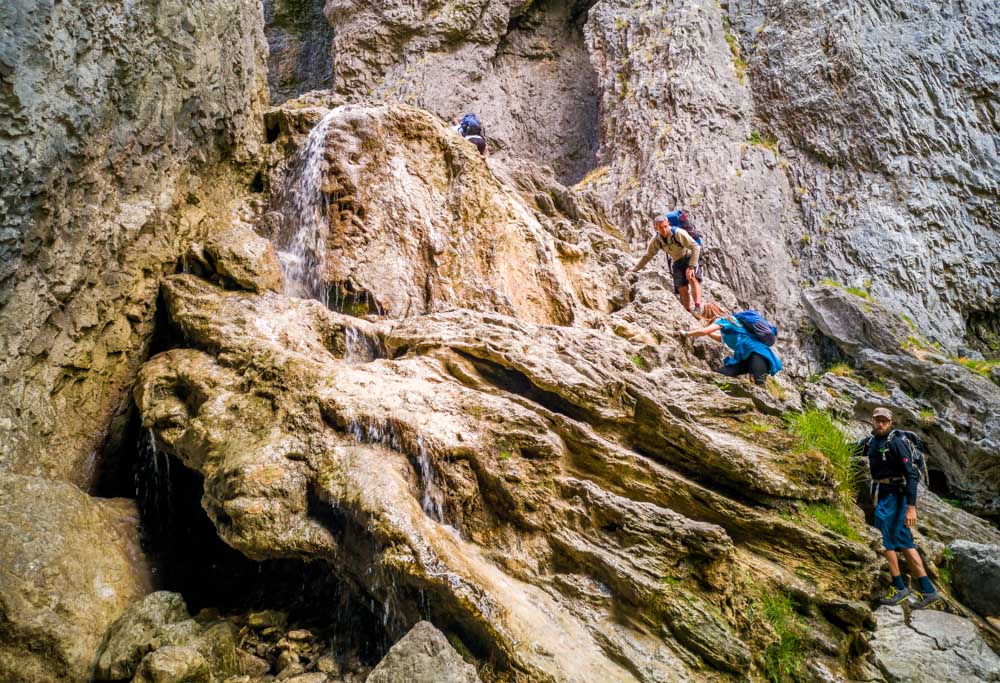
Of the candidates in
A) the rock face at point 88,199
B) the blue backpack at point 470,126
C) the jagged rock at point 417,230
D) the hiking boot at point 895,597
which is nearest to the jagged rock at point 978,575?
the hiking boot at point 895,597

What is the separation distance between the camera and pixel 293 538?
18.8 feet

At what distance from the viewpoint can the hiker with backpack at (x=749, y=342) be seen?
9953 mm

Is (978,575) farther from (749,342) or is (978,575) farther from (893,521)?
(749,342)

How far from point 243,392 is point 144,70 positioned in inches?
196

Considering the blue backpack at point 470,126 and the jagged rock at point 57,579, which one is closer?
the jagged rock at point 57,579

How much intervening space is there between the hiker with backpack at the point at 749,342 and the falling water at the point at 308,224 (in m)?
6.63

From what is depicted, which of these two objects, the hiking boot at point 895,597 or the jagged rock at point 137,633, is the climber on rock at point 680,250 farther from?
the jagged rock at point 137,633

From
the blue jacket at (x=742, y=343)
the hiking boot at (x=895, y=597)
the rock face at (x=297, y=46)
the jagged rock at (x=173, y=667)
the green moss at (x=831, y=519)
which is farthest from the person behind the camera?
the rock face at (x=297, y=46)

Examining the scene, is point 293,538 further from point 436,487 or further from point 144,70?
point 144,70

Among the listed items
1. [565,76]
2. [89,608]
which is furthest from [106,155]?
[565,76]

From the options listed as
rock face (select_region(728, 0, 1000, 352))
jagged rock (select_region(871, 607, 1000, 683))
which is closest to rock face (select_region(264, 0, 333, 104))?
rock face (select_region(728, 0, 1000, 352))

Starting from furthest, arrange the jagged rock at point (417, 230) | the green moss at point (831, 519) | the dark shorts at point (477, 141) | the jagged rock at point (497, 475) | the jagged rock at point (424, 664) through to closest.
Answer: the dark shorts at point (477, 141), the jagged rock at point (417, 230), the green moss at point (831, 519), the jagged rock at point (497, 475), the jagged rock at point (424, 664)

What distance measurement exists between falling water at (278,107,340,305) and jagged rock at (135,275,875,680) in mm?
1547

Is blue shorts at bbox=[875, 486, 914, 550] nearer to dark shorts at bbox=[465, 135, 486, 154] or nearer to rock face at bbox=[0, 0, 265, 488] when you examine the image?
rock face at bbox=[0, 0, 265, 488]
